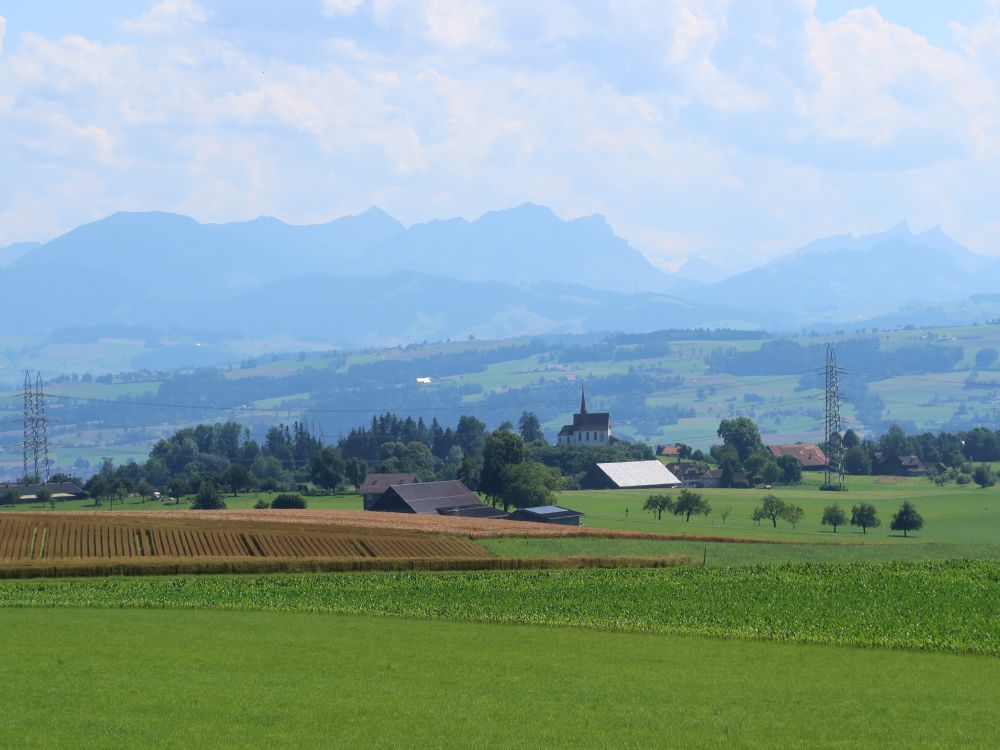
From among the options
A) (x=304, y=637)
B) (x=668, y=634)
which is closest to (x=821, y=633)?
(x=668, y=634)

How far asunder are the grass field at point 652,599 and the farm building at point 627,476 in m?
109

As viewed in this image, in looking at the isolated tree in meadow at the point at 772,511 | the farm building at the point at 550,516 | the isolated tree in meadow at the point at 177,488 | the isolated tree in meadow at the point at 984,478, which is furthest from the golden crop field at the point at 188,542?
the isolated tree in meadow at the point at 984,478

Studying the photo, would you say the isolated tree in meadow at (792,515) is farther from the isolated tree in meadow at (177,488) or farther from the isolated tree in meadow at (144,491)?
the isolated tree in meadow at (144,491)

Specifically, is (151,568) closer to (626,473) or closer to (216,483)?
(216,483)

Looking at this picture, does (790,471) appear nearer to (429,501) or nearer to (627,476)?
(627,476)

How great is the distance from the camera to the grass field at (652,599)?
46781 mm

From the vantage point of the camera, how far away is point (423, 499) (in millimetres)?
124312

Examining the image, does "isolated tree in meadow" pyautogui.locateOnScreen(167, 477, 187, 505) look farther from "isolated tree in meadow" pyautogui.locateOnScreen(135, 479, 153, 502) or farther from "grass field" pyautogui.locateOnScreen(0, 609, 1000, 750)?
"grass field" pyautogui.locateOnScreen(0, 609, 1000, 750)

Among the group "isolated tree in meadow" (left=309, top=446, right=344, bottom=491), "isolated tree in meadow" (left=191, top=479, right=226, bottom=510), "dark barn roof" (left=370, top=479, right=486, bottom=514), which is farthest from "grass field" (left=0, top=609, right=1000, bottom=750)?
"isolated tree in meadow" (left=309, top=446, right=344, bottom=491)

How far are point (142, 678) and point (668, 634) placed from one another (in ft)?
61.1

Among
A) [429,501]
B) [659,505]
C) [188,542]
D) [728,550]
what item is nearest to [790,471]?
[659,505]

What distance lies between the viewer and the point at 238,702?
32062 millimetres

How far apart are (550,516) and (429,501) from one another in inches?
540

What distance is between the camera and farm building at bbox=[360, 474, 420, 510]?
14162 centimetres
